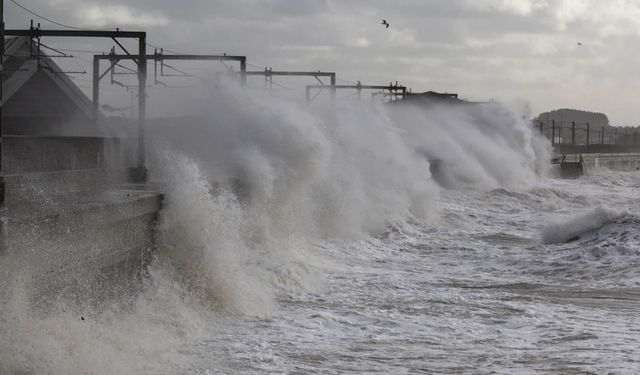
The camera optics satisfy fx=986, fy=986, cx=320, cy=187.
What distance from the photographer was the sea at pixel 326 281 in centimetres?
966

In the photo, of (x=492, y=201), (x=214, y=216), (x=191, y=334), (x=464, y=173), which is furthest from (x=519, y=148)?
(x=191, y=334)

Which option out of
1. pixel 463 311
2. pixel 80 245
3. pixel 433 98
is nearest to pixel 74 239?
pixel 80 245

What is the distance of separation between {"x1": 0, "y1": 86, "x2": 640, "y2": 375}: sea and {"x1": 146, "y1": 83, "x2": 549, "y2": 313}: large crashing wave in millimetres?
50

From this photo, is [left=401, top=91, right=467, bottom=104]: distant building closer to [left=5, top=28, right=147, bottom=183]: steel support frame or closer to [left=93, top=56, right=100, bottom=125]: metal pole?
[left=93, top=56, right=100, bottom=125]: metal pole

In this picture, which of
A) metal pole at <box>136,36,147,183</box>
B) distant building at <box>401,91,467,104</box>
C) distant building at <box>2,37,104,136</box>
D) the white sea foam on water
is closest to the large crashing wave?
metal pole at <box>136,36,147,183</box>

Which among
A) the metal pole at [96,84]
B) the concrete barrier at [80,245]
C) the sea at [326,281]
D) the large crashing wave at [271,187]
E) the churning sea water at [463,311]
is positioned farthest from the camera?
the metal pole at [96,84]

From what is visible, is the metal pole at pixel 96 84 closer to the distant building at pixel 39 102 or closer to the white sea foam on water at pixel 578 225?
the distant building at pixel 39 102

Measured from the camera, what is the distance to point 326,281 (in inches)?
603

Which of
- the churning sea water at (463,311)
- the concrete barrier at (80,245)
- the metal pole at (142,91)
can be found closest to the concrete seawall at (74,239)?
the concrete barrier at (80,245)

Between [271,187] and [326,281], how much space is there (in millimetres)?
5198

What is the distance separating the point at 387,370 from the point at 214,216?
19.2 feet

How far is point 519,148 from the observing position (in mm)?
61219

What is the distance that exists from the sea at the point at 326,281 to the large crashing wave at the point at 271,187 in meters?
0.05

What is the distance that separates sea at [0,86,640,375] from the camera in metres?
9.66
